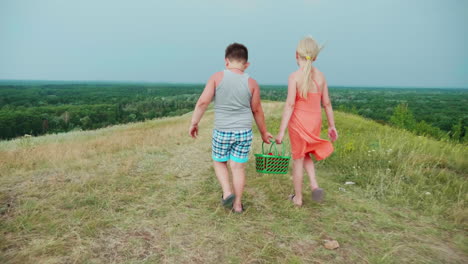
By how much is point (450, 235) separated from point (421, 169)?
2330 mm

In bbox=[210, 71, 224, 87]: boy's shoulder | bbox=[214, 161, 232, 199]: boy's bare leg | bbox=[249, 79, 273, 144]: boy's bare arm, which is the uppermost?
bbox=[210, 71, 224, 87]: boy's shoulder

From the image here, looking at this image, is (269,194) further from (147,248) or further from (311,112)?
(147,248)

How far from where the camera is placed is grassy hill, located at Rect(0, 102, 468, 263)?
9.52 feet

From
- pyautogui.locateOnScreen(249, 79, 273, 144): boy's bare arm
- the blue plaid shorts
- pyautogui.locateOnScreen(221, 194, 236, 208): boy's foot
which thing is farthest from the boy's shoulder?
pyautogui.locateOnScreen(221, 194, 236, 208): boy's foot

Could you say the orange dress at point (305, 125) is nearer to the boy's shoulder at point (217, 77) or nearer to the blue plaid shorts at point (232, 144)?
the blue plaid shorts at point (232, 144)

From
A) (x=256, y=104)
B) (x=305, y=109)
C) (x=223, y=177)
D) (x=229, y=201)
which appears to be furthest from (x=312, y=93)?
(x=229, y=201)

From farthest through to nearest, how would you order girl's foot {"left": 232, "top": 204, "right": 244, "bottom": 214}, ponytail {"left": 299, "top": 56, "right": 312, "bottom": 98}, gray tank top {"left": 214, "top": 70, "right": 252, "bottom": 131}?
girl's foot {"left": 232, "top": 204, "right": 244, "bottom": 214} < ponytail {"left": 299, "top": 56, "right": 312, "bottom": 98} < gray tank top {"left": 214, "top": 70, "right": 252, "bottom": 131}

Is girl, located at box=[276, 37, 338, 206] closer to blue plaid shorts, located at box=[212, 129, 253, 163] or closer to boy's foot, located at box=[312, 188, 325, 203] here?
boy's foot, located at box=[312, 188, 325, 203]

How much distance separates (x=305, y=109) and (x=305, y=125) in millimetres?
214

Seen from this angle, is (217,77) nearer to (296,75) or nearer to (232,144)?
(232,144)

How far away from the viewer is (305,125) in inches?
155

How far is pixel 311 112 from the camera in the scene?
392cm

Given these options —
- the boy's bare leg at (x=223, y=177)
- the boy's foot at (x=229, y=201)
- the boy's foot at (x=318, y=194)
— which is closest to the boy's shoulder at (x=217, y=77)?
the boy's bare leg at (x=223, y=177)

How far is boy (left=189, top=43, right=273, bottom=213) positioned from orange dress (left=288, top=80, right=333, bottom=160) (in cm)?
56
